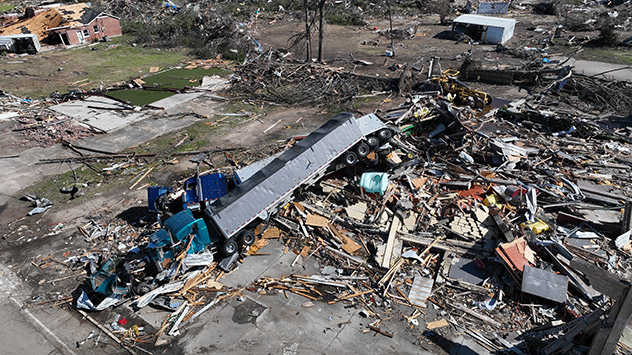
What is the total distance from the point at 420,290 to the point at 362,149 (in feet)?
19.1

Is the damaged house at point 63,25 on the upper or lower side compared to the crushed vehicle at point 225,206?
upper

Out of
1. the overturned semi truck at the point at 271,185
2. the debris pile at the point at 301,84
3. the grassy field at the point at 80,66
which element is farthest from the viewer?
the grassy field at the point at 80,66

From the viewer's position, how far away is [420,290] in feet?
36.9

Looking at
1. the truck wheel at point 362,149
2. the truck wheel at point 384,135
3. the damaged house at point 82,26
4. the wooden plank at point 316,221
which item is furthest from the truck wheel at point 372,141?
the damaged house at point 82,26

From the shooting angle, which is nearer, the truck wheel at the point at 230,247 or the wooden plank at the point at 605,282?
the wooden plank at the point at 605,282

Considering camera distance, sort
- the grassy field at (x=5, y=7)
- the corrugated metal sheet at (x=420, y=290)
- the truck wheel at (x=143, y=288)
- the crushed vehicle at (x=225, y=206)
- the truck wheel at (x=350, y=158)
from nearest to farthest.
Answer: the corrugated metal sheet at (x=420, y=290)
the truck wheel at (x=143, y=288)
the crushed vehicle at (x=225, y=206)
the truck wheel at (x=350, y=158)
the grassy field at (x=5, y=7)

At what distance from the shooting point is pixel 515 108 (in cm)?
2075

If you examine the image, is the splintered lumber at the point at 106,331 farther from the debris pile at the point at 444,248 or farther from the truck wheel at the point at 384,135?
the truck wheel at the point at 384,135

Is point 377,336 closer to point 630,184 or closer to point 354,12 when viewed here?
point 630,184

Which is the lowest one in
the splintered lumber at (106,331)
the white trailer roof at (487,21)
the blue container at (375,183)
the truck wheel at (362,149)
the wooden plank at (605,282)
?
the splintered lumber at (106,331)

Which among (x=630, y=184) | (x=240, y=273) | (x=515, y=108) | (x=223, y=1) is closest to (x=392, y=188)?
(x=240, y=273)

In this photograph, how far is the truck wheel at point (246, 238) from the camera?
12.6 metres

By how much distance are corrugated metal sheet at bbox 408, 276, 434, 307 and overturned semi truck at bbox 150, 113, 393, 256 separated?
195 inches

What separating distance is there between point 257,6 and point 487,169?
41062mm
